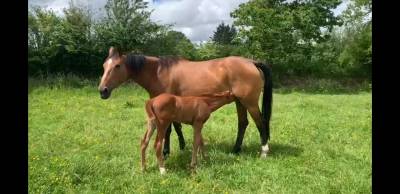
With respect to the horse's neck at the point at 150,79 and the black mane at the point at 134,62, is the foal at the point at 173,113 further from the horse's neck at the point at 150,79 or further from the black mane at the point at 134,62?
the black mane at the point at 134,62

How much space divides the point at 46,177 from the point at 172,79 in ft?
9.04

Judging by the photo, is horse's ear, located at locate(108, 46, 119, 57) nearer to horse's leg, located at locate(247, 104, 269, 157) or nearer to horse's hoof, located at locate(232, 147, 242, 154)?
horse's leg, located at locate(247, 104, 269, 157)

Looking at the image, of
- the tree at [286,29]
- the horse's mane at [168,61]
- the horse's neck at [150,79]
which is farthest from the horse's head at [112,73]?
the tree at [286,29]

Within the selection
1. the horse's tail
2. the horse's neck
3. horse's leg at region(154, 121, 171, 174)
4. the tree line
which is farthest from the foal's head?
the tree line

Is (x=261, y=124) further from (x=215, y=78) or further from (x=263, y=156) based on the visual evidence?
(x=215, y=78)

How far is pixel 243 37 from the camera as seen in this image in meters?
26.7

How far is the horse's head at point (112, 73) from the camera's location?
6.78 m

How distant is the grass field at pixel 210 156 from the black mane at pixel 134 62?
1605 mm

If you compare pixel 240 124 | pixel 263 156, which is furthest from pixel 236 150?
pixel 263 156

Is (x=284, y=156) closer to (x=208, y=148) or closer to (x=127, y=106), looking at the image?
(x=208, y=148)

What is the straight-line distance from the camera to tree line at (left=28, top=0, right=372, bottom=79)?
74.0ft

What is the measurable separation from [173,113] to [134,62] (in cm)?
138

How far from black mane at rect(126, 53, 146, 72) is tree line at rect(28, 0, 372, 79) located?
15938mm
